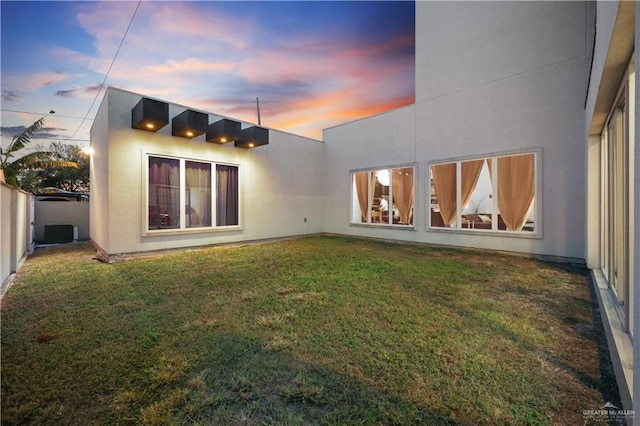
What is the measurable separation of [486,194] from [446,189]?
1002mm

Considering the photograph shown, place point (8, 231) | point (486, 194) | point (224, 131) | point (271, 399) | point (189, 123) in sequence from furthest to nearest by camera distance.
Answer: point (486, 194) < point (224, 131) < point (189, 123) < point (8, 231) < point (271, 399)

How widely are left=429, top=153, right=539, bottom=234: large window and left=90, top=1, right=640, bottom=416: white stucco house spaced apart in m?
0.03

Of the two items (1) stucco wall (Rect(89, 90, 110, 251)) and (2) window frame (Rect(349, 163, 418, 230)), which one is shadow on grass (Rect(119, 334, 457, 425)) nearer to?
(1) stucco wall (Rect(89, 90, 110, 251))

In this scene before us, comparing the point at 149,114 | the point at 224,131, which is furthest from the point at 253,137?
the point at 149,114

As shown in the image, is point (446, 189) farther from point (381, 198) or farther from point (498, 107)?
point (498, 107)

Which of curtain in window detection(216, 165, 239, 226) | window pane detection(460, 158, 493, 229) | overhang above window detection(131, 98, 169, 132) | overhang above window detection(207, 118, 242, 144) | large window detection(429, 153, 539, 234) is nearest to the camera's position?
overhang above window detection(131, 98, 169, 132)

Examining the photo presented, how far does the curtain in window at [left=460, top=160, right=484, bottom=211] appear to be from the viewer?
6.96 m

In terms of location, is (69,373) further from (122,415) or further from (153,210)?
(153,210)

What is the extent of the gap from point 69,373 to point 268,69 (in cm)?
1267

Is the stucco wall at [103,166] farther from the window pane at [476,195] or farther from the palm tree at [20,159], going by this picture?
the window pane at [476,195]

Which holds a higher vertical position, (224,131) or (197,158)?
(224,131)

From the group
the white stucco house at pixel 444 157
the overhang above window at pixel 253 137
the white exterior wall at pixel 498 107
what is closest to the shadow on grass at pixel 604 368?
the white stucco house at pixel 444 157

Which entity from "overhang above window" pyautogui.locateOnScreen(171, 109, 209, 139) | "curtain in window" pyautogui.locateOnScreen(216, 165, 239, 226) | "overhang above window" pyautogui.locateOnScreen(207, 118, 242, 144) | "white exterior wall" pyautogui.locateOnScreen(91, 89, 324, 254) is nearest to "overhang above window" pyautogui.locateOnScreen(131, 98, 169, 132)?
"white exterior wall" pyautogui.locateOnScreen(91, 89, 324, 254)

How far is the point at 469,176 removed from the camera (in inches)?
279
